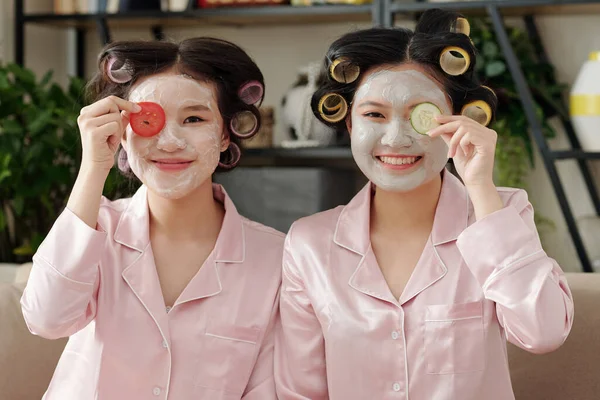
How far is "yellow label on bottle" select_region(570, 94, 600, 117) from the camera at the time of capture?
318cm

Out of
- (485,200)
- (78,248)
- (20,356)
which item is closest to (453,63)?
(485,200)

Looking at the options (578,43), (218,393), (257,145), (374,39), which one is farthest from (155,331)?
(578,43)

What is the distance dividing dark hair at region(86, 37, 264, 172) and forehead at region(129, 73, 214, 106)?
0.06ft

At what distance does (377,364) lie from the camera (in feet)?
5.21

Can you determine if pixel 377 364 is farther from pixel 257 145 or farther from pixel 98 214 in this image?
pixel 257 145

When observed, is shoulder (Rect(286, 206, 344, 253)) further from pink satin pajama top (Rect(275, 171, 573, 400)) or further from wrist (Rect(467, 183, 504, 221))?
wrist (Rect(467, 183, 504, 221))

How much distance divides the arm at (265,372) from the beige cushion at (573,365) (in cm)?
51

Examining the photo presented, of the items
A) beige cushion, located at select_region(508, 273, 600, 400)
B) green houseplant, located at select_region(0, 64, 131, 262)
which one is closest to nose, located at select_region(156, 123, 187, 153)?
beige cushion, located at select_region(508, 273, 600, 400)

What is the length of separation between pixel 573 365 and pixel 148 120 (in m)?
0.97

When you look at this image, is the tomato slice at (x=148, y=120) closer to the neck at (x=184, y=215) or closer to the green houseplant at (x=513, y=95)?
the neck at (x=184, y=215)

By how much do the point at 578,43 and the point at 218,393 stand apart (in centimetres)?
247

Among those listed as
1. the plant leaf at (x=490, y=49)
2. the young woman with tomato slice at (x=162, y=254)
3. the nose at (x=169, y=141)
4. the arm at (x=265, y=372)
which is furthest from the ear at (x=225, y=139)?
the plant leaf at (x=490, y=49)

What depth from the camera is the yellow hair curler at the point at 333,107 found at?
172 cm

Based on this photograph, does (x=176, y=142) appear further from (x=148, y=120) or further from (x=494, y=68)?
(x=494, y=68)
